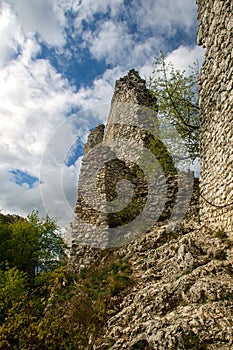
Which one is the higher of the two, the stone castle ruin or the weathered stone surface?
the stone castle ruin

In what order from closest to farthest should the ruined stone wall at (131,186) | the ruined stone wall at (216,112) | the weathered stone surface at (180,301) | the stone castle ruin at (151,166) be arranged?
the weathered stone surface at (180,301), the ruined stone wall at (216,112), the stone castle ruin at (151,166), the ruined stone wall at (131,186)

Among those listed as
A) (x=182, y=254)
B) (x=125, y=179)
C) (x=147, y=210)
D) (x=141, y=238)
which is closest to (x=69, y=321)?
(x=182, y=254)

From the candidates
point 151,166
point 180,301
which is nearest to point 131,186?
point 151,166

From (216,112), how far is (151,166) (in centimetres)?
515

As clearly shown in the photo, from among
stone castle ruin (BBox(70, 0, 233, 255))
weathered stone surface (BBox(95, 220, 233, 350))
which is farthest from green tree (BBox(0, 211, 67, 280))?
weathered stone surface (BBox(95, 220, 233, 350))

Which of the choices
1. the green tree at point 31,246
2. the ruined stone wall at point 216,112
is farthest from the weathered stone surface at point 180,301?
the green tree at point 31,246

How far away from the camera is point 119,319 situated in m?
6.00

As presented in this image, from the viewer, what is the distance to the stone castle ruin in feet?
25.0

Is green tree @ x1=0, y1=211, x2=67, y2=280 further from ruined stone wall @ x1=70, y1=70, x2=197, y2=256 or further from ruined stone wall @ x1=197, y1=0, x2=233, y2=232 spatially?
ruined stone wall @ x1=197, y1=0, x2=233, y2=232

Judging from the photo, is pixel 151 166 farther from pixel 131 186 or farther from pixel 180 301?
pixel 180 301

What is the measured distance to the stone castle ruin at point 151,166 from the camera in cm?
763

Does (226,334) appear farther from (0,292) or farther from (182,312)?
(0,292)

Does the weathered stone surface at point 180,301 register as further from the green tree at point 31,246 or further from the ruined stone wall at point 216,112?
the green tree at point 31,246

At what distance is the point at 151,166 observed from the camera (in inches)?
508
